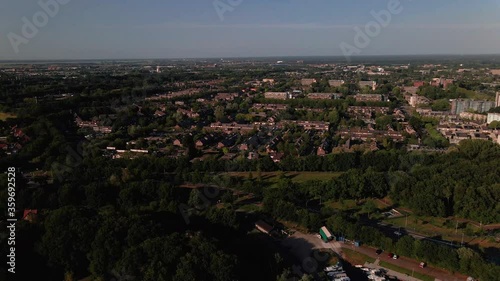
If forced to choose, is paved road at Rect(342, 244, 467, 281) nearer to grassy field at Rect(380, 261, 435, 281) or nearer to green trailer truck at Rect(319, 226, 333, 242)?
grassy field at Rect(380, 261, 435, 281)

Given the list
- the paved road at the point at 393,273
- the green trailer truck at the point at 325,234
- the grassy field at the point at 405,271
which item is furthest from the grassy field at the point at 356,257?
the green trailer truck at the point at 325,234

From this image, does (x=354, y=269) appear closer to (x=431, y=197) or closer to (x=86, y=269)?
(x=431, y=197)

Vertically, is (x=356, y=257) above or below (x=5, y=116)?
below

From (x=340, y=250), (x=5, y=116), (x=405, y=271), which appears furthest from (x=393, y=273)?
(x=5, y=116)

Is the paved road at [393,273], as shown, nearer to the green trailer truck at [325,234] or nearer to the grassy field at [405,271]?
the grassy field at [405,271]

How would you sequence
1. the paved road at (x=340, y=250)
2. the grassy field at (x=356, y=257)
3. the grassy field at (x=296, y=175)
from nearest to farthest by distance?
the paved road at (x=340, y=250)
the grassy field at (x=356, y=257)
the grassy field at (x=296, y=175)

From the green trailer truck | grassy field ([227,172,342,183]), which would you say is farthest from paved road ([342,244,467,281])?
grassy field ([227,172,342,183])

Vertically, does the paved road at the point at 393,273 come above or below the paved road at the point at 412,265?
below

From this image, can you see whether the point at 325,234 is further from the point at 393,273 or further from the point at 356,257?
the point at 393,273
